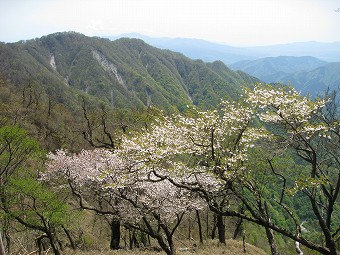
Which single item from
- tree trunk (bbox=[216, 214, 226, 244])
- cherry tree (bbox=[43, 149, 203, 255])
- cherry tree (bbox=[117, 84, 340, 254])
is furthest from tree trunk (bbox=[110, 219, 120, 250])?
cherry tree (bbox=[117, 84, 340, 254])

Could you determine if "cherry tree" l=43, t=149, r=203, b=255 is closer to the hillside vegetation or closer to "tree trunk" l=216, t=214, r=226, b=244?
the hillside vegetation

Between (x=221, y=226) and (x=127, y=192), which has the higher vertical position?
(x=127, y=192)

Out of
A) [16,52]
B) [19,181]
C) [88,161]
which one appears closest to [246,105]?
[19,181]

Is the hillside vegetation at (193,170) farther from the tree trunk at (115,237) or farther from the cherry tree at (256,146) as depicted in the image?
the tree trunk at (115,237)

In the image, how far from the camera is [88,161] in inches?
900

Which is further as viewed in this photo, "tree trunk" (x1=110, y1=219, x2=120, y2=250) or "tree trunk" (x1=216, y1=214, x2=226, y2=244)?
"tree trunk" (x1=216, y1=214, x2=226, y2=244)

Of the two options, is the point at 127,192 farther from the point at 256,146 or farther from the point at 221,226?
the point at 256,146

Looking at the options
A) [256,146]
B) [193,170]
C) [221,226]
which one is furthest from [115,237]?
[256,146]

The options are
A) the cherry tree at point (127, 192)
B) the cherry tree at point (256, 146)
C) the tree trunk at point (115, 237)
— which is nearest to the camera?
the cherry tree at point (256, 146)

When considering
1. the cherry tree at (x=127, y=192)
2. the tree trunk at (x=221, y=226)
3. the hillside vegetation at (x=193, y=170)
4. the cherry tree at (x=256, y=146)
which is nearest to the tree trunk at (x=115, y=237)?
the hillside vegetation at (x=193, y=170)

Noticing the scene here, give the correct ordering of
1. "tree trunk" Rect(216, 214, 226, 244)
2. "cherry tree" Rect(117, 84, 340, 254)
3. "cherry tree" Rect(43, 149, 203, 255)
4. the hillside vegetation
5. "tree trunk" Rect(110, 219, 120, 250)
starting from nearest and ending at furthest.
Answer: "cherry tree" Rect(117, 84, 340, 254), the hillside vegetation, "cherry tree" Rect(43, 149, 203, 255), "tree trunk" Rect(110, 219, 120, 250), "tree trunk" Rect(216, 214, 226, 244)

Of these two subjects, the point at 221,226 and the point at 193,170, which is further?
the point at 221,226

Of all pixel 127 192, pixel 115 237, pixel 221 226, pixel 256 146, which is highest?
pixel 256 146

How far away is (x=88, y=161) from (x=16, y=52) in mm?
158609
